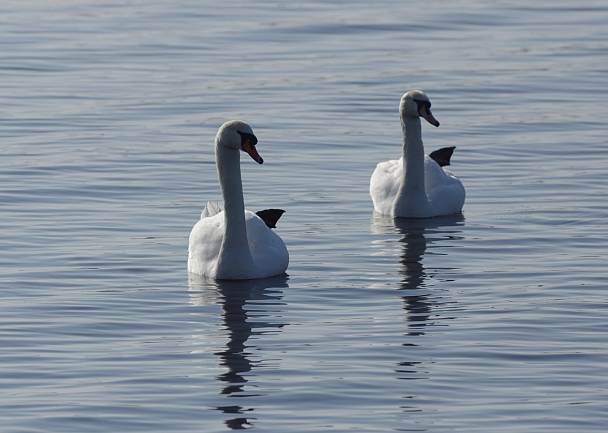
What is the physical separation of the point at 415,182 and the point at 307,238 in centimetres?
186

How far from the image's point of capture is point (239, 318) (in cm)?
1155

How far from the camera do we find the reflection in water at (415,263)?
11.0m

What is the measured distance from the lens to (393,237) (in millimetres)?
14781

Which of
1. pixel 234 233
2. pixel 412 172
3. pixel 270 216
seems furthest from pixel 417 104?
pixel 234 233

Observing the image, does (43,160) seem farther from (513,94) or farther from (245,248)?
(513,94)

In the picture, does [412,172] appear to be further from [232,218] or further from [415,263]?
[232,218]

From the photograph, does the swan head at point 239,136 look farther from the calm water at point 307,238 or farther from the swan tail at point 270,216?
the calm water at point 307,238

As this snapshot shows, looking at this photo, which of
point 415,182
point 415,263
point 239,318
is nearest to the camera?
point 239,318

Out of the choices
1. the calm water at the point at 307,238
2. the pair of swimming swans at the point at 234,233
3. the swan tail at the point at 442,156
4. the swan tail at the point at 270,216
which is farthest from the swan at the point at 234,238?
the swan tail at the point at 442,156

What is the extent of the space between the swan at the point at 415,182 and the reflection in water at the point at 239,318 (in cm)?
311

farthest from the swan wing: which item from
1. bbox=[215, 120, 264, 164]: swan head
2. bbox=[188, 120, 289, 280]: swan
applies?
bbox=[215, 120, 264, 164]: swan head

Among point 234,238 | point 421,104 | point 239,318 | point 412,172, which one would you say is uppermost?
point 421,104

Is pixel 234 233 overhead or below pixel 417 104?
below

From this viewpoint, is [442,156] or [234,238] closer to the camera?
[234,238]
